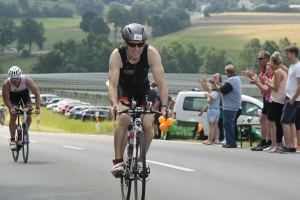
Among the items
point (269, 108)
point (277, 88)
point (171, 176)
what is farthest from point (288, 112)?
point (171, 176)

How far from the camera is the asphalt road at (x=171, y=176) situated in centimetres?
971

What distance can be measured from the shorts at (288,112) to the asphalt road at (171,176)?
27.0 inches

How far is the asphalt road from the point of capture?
31.9 feet

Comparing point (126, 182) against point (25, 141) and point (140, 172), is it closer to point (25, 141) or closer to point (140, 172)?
point (140, 172)

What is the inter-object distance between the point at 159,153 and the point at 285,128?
99.3 inches

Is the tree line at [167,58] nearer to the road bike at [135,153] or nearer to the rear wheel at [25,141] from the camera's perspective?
the rear wheel at [25,141]

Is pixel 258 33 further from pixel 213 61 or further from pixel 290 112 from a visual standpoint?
pixel 290 112

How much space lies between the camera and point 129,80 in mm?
9047

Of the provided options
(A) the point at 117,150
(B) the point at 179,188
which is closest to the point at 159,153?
(B) the point at 179,188

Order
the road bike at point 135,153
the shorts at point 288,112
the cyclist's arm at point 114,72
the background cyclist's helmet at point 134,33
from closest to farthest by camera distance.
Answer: the road bike at point 135,153 → the background cyclist's helmet at point 134,33 → the cyclist's arm at point 114,72 → the shorts at point 288,112

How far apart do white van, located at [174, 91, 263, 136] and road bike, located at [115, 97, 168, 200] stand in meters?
16.1

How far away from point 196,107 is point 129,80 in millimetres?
16740

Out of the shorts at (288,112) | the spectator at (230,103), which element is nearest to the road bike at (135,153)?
the shorts at (288,112)

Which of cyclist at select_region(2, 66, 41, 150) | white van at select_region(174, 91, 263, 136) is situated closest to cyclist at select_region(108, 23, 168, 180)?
cyclist at select_region(2, 66, 41, 150)
